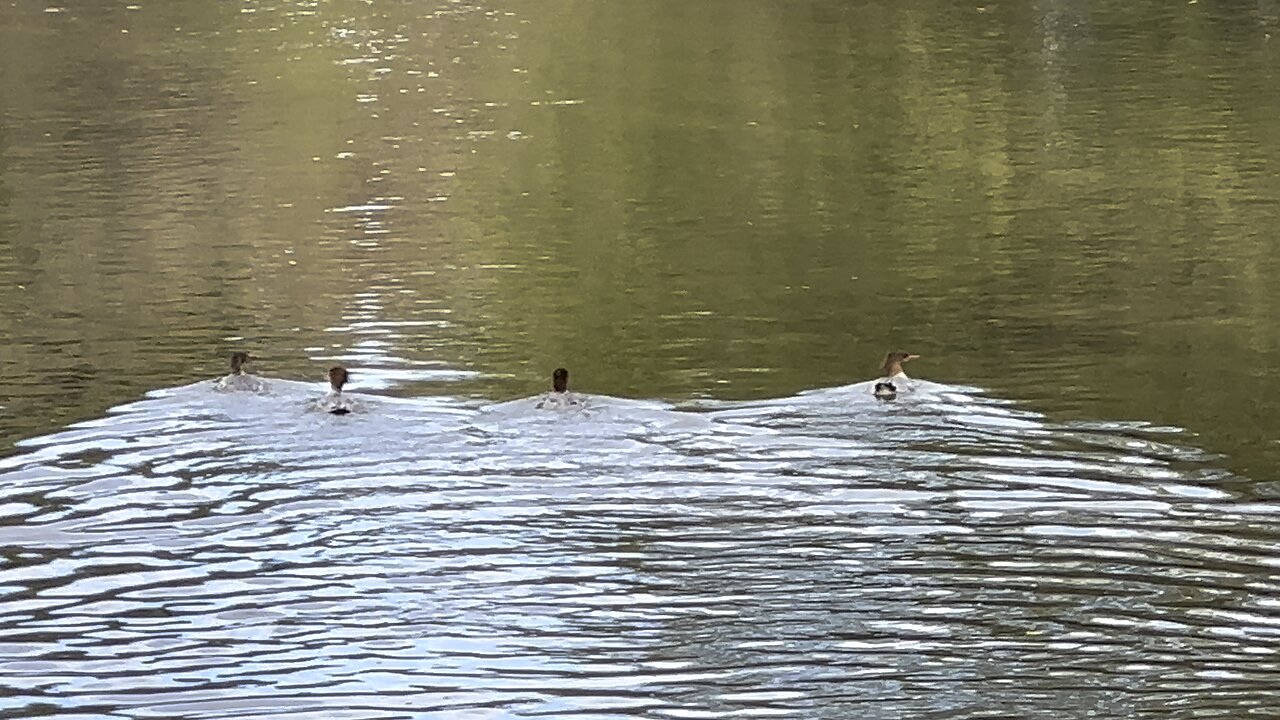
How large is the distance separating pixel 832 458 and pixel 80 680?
6.04 m

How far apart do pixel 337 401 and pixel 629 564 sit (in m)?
4.04

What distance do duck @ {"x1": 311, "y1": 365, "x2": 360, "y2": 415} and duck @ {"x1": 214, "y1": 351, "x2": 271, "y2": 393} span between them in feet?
2.55

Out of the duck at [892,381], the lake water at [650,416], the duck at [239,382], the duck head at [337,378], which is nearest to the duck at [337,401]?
the duck head at [337,378]

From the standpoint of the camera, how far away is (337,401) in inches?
608

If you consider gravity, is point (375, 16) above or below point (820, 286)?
above

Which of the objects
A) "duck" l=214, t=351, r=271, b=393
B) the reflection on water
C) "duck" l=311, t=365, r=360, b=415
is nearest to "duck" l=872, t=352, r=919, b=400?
the reflection on water

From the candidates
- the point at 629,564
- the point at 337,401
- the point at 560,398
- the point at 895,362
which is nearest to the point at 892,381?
the point at 895,362

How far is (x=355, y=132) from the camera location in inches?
1342

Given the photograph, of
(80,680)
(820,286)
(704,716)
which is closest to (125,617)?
(80,680)

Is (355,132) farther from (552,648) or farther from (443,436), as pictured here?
(552,648)

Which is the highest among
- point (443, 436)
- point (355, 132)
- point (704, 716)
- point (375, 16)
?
point (375, 16)

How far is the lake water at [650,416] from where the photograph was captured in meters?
11.0

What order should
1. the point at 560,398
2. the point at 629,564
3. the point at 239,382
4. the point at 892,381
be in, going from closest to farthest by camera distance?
the point at 629,564 → the point at 560,398 → the point at 892,381 → the point at 239,382

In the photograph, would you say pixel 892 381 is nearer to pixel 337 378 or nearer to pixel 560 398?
pixel 560 398
